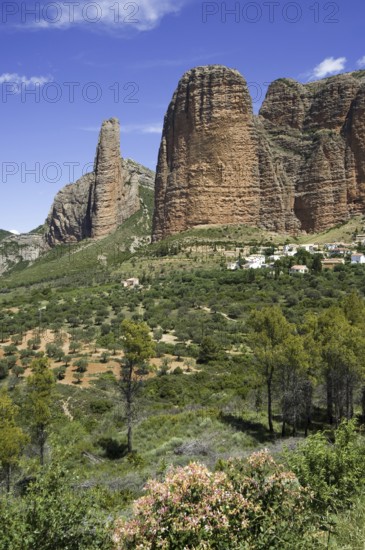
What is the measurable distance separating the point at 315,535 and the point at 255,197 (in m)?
95.3

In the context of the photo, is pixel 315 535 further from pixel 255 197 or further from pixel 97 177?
pixel 97 177

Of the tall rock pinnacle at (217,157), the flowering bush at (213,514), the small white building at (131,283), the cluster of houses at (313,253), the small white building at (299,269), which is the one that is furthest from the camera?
the tall rock pinnacle at (217,157)

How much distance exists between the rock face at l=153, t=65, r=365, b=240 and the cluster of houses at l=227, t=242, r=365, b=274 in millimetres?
14624

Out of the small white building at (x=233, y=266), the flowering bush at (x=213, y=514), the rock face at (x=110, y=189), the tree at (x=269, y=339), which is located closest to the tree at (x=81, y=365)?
the tree at (x=269, y=339)

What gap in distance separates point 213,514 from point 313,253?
2935 inches

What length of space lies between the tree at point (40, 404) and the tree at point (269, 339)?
901 centimetres

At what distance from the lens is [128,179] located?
517ft

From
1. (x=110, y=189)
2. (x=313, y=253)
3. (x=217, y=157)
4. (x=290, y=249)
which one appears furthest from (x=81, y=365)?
(x=110, y=189)

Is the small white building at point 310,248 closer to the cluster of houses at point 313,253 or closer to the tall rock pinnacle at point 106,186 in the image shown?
the cluster of houses at point 313,253

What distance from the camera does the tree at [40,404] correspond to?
16.5 meters

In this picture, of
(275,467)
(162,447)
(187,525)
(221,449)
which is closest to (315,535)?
(275,467)

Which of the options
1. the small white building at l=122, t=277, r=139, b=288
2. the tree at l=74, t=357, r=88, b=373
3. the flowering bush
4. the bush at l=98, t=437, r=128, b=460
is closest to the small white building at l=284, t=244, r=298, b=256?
the small white building at l=122, t=277, r=139, b=288

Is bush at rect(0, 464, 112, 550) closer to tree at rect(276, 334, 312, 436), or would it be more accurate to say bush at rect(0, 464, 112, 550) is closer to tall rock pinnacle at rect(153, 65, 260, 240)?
tree at rect(276, 334, 312, 436)

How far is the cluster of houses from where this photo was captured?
67188 mm
